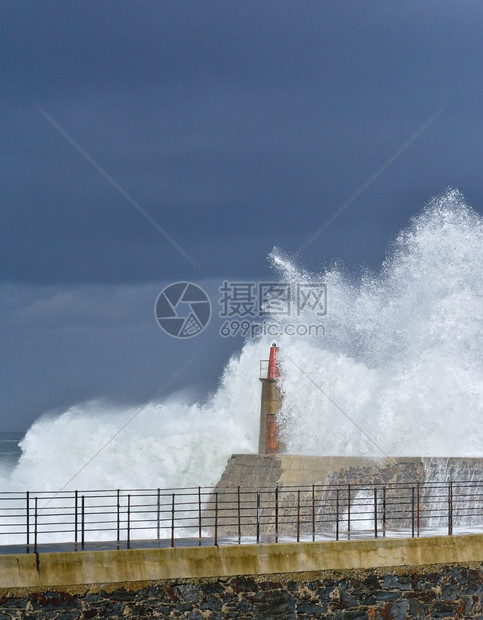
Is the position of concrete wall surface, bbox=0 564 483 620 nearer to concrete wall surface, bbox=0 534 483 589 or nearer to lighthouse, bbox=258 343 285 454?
concrete wall surface, bbox=0 534 483 589

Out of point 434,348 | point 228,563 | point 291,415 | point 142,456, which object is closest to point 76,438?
point 142,456

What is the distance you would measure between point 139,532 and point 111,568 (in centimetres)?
789

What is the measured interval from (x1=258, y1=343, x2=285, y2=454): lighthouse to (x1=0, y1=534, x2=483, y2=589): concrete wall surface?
10150 mm

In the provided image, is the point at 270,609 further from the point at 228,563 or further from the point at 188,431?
the point at 188,431

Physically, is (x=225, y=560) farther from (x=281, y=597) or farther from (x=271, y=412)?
(x=271, y=412)

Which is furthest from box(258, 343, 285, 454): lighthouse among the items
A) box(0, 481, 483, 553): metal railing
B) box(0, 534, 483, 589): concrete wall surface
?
box(0, 534, 483, 589): concrete wall surface

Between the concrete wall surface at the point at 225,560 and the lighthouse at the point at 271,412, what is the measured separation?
33.3 ft

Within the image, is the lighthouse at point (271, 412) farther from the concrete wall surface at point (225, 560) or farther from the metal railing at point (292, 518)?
the concrete wall surface at point (225, 560)

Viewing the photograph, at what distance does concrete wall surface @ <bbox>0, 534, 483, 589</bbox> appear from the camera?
10.2 m

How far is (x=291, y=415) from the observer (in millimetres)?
22453

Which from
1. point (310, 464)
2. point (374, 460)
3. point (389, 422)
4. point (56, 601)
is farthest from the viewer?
point (389, 422)

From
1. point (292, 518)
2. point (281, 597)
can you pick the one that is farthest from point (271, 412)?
point (281, 597)

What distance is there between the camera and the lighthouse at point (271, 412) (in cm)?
2178

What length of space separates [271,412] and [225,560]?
11546 mm
